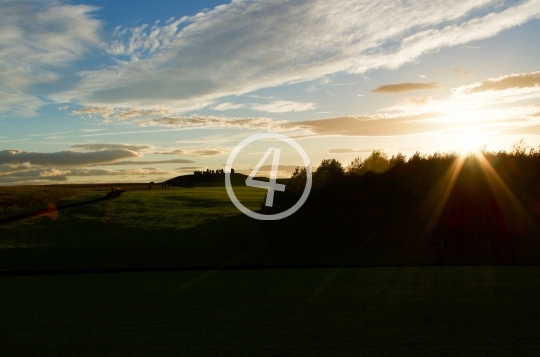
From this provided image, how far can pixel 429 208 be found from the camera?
27.7m

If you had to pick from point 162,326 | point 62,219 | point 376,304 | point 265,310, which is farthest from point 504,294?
point 62,219

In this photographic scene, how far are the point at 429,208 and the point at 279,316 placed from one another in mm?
19856

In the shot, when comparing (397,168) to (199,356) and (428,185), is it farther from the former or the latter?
(199,356)

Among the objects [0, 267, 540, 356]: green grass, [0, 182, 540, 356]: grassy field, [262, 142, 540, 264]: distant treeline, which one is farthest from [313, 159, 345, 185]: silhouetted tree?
[0, 267, 540, 356]: green grass

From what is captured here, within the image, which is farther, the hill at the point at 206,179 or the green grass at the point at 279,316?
the hill at the point at 206,179

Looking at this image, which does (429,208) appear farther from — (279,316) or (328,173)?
(279,316)

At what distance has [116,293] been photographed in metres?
13.1

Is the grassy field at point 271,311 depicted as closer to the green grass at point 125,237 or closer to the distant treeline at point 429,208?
the green grass at point 125,237

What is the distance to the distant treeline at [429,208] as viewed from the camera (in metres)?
26.9

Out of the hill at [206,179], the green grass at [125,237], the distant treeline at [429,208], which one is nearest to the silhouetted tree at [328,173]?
the distant treeline at [429,208]

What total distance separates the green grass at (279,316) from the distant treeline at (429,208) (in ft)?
38.8

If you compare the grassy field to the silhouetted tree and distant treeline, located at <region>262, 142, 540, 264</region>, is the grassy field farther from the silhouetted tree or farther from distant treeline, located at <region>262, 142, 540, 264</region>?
the silhouetted tree

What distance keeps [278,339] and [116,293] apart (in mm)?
6458

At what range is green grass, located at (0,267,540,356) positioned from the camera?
746cm
